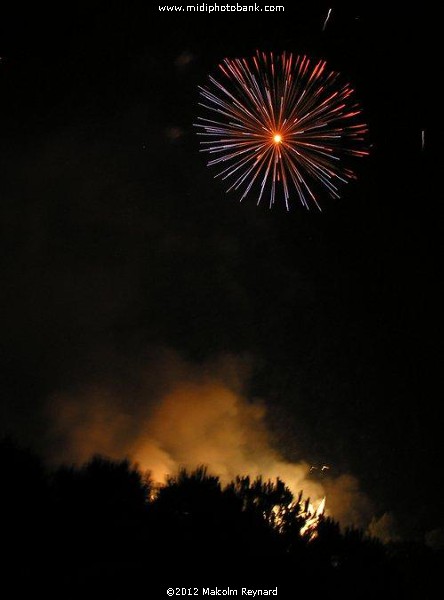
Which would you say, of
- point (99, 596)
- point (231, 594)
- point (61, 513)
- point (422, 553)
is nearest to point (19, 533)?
point (61, 513)

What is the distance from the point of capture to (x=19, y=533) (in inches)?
476

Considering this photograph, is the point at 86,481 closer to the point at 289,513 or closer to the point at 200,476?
the point at 200,476

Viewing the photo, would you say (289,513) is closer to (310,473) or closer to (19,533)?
(19,533)

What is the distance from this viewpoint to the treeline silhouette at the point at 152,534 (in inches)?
484

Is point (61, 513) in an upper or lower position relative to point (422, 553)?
lower

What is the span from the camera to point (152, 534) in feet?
45.4

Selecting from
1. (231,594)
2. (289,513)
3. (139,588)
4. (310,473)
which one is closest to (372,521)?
(310,473)

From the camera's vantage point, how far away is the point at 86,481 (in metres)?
14.8

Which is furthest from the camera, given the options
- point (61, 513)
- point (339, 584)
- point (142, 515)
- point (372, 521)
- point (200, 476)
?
point (372, 521)

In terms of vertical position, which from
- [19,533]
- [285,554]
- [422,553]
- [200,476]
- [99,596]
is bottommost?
[99,596]

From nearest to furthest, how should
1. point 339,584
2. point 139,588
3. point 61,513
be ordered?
point 139,588 < point 61,513 < point 339,584

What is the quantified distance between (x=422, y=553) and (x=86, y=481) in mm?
23695

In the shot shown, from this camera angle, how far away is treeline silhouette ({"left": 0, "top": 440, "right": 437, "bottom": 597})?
40.3 feet

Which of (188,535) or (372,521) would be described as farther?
(372,521)
